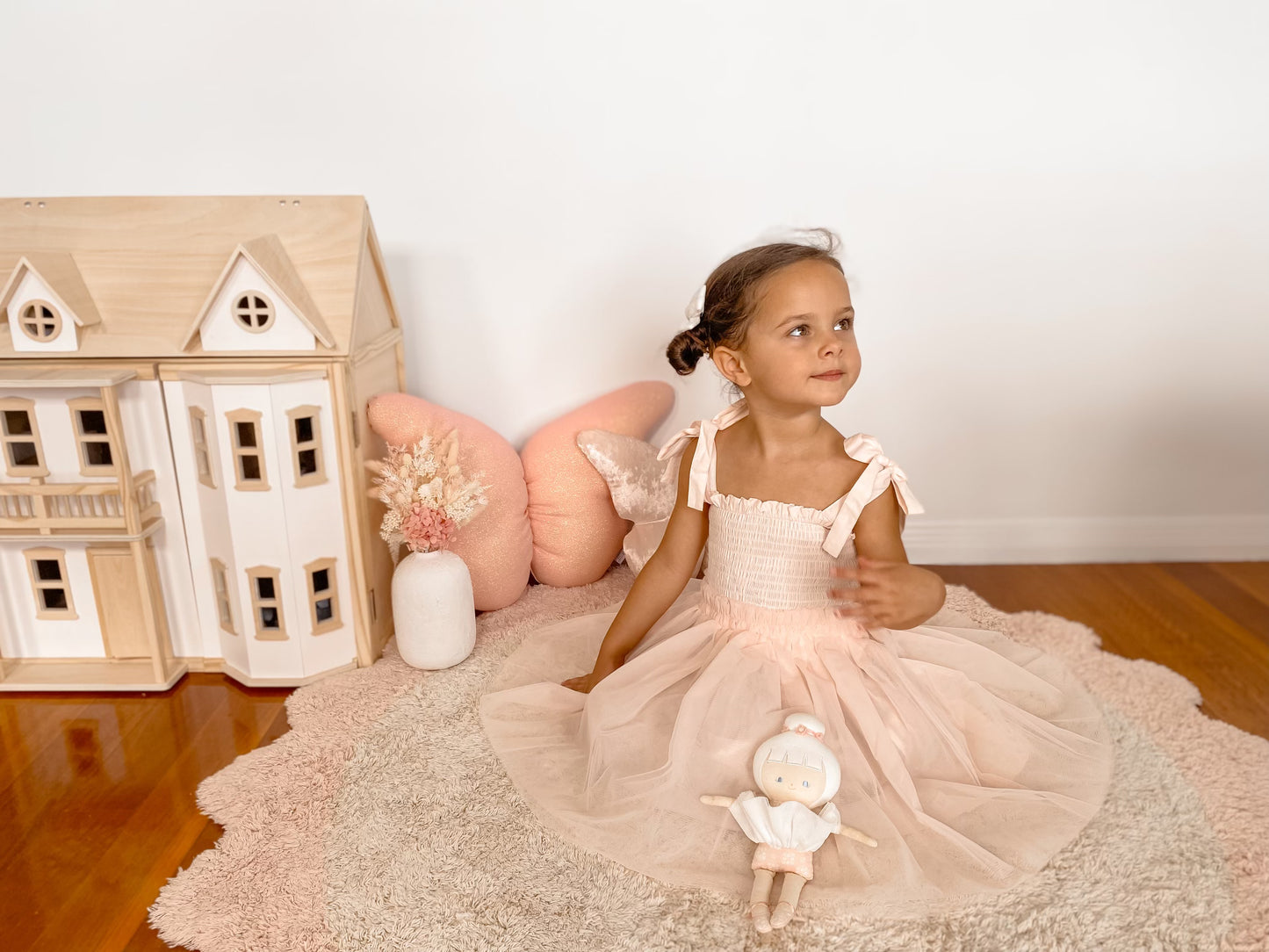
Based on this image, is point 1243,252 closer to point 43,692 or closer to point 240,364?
point 240,364

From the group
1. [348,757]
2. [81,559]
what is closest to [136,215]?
[81,559]

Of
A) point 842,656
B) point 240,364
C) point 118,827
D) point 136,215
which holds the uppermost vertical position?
point 136,215

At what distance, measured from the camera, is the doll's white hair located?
1229mm

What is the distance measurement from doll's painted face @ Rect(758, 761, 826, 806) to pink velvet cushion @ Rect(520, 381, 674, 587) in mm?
956

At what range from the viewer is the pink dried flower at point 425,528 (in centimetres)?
172

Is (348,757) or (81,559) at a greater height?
(81,559)

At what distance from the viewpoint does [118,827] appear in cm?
140

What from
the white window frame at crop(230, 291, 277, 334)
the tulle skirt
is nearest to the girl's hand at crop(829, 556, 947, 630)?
the tulle skirt

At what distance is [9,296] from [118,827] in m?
0.94

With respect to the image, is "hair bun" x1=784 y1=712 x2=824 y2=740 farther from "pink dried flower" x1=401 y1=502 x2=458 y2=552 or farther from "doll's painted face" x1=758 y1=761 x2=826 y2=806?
"pink dried flower" x1=401 y1=502 x2=458 y2=552

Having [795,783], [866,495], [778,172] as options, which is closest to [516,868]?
[795,783]

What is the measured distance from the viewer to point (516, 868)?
50.3 inches

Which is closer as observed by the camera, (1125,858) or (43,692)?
(1125,858)

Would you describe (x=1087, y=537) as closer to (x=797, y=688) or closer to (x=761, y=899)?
(x=797, y=688)
